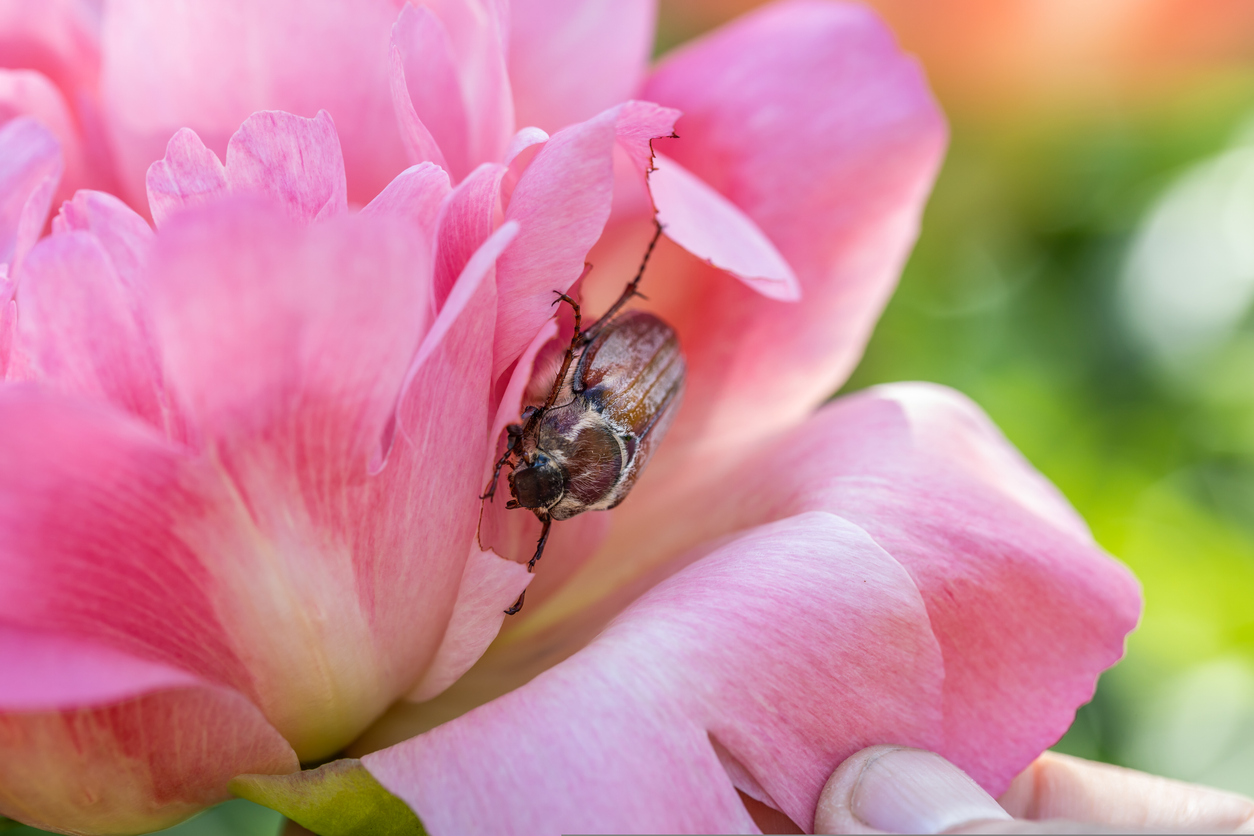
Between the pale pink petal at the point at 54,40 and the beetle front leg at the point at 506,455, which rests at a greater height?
the pale pink petal at the point at 54,40

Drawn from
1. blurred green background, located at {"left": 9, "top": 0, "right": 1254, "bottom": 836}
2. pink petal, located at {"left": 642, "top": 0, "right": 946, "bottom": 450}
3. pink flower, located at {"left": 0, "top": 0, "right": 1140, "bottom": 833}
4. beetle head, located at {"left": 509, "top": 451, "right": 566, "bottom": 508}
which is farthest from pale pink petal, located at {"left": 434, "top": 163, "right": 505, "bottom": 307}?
blurred green background, located at {"left": 9, "top": 0, "right": 1254, "bottom": 836}

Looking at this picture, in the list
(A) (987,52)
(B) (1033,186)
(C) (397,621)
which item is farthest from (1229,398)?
(C) (397,621)

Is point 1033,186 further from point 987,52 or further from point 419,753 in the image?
point 419,753

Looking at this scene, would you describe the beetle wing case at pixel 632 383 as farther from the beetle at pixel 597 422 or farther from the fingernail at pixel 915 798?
the fingernail at pixel 915 798

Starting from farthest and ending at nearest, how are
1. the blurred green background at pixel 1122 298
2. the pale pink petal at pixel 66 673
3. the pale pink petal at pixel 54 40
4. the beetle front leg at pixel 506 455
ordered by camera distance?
the blurred green background at pixel 1122 298 < the pale pink petal at pixel 54 40 < the beetle front leg at pixel 506 455 < the pale pink petal at pixel 66 673

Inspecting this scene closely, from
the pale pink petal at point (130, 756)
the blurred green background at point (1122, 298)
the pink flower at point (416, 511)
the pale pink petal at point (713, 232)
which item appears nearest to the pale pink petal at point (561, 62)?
the pink flower at point (416, 511)

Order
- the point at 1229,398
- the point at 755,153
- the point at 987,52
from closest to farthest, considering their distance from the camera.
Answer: the point at 755,153, the point at 1229,398, the point at 987,52

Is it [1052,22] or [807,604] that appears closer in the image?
[807,604]
